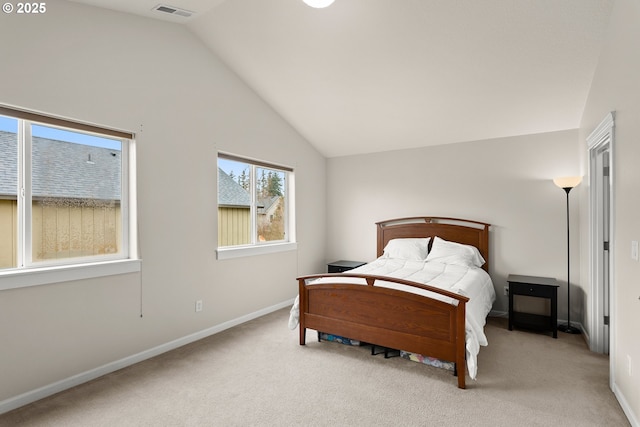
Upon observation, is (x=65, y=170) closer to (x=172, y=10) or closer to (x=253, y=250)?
(x=172, y=10)

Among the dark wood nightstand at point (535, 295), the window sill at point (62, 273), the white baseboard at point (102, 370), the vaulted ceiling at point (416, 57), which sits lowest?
the white baseboard at point (102, 370)

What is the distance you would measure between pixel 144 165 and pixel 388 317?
2.52 meters

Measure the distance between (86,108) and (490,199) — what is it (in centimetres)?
437

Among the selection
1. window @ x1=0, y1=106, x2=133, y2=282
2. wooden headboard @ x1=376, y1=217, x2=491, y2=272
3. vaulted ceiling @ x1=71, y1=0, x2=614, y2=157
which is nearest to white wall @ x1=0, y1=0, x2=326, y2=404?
window @ x1=0, y1=106, x2=133, y2=282

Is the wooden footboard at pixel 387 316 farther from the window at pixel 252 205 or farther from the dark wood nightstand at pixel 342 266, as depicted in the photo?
the dark wood nightstand at pixel 342 266

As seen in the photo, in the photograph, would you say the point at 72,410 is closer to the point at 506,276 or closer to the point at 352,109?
the point at 352,109

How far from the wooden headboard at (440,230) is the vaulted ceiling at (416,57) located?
1.14 meters

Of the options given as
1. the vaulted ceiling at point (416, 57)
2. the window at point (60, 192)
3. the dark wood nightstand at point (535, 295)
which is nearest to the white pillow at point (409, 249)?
the dark wood nightstand at point (535, 295)

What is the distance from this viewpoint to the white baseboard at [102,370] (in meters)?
2.19

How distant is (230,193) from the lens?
392 cm

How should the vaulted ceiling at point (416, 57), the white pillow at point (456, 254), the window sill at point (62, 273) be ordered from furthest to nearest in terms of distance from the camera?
the white pillow at point (456, 254), the vaulted ceiling at point (416, 57), the window sill at point (62, 273)

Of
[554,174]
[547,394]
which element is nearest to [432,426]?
[547,394]

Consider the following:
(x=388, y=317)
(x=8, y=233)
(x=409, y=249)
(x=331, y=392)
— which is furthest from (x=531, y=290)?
(x=8, y=233)

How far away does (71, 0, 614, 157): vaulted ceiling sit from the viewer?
265 cm
